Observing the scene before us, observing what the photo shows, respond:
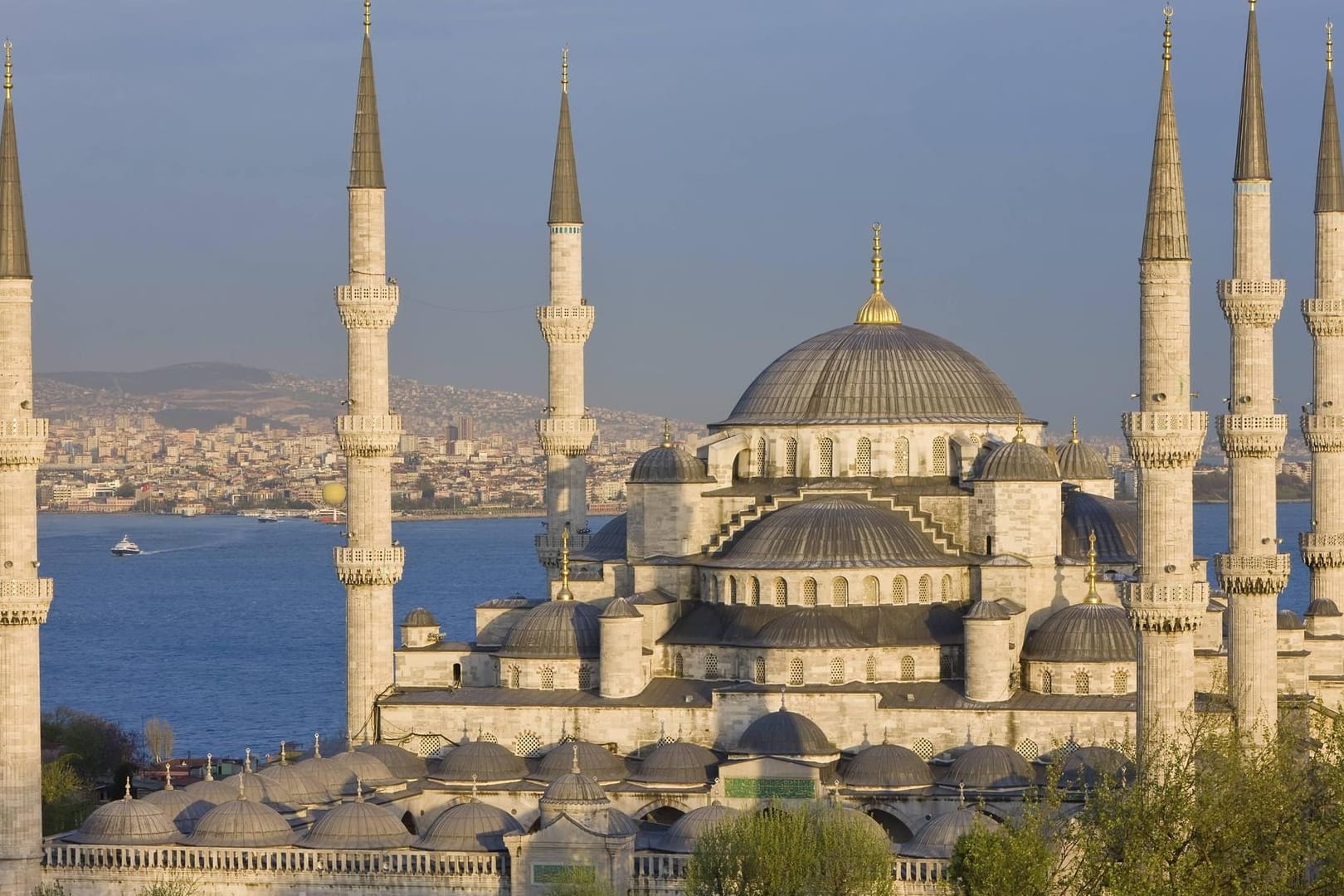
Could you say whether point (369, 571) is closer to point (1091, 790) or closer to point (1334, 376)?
point (1091, 790)

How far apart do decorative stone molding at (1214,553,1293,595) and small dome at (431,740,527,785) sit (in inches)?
392

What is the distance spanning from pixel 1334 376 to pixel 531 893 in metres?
16.6

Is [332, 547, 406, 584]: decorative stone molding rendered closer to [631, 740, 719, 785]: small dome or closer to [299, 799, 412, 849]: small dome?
[631, 740, 719, 785]: small dome

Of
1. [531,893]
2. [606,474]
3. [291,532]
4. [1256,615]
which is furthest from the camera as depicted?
[291,532]

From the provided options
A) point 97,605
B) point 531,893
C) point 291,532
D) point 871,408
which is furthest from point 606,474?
point 531,893

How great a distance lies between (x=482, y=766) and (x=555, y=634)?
3364 millimetres

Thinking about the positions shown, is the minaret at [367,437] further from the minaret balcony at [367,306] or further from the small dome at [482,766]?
the small dome at [482,766]

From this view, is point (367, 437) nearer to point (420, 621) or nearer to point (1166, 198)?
point (420, 621)

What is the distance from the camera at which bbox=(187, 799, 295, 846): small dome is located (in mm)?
33031

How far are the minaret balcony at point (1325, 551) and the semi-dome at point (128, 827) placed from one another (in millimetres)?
18469

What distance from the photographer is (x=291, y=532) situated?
653 ft

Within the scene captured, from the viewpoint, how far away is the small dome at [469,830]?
108 ft

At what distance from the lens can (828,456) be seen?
1690 inches

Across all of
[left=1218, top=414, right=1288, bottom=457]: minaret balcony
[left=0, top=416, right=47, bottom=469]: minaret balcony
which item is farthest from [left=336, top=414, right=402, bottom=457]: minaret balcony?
[left=1218, top=414, right=1288, bottom=457]: minaret balcony
